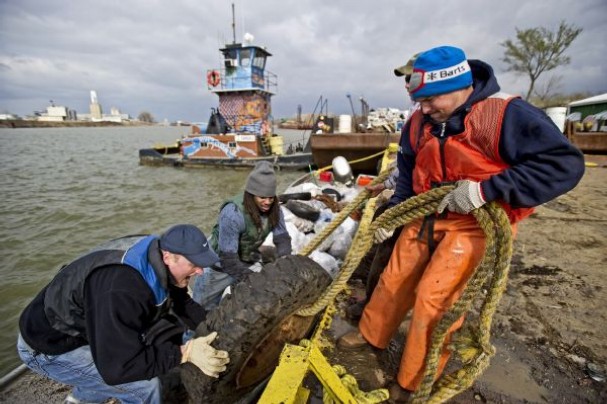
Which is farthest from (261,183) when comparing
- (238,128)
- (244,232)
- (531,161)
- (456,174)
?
(238,128)

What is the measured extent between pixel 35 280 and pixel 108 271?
17.0 ft

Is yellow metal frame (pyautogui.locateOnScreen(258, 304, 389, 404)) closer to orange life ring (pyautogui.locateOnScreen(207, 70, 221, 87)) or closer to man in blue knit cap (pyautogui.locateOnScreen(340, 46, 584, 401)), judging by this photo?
man in blue knit cap (pyautogui.locateOnScreen(340, 46, 584, 401))

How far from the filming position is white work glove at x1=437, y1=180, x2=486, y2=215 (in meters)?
1.67

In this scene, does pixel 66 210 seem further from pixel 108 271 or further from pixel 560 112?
pixel 560 112

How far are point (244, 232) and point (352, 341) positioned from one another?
130 centimetres

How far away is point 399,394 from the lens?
1980mm

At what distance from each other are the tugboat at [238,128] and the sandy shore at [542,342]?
13.4 metres

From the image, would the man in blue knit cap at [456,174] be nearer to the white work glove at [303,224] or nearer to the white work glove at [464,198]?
the white work glove at [464,198]

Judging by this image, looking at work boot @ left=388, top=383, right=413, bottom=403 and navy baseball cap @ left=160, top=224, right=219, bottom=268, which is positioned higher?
navy baseball cap @ left=160, top=224, right=219, bottom=268

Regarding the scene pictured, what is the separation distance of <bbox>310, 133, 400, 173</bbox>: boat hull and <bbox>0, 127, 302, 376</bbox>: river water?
3517mm

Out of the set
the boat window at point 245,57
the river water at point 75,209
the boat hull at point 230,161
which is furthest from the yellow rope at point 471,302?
the boat window at point 245,57

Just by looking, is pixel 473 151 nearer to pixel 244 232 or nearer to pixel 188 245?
pixel 188 245

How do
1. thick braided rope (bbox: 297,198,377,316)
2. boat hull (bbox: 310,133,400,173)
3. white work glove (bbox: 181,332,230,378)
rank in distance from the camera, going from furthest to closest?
boat hull (bbox: 310,133,400,173)
thick braided rope (bbox: 297,198,377,316)
white work glove (bbox: 181,332,230,378)

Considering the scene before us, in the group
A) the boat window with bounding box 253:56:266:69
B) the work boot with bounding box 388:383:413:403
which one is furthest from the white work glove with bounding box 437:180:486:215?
the boat window with bounding box 253:56:266:69
